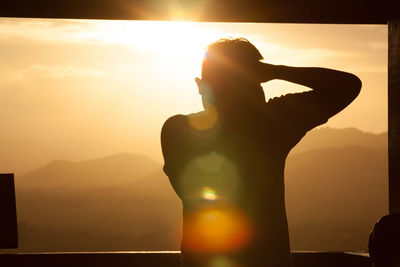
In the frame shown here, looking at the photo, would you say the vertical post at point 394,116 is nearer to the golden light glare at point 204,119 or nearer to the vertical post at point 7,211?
the golden light glare at point 204,119

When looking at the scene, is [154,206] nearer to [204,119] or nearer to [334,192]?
[334,192]

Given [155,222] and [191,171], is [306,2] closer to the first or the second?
[191,171]

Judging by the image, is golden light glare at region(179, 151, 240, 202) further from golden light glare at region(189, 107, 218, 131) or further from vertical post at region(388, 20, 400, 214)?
vertical post at region(388, 20, 400, 214)

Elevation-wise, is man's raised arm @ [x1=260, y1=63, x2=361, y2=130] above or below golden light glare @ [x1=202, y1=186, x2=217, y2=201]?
above

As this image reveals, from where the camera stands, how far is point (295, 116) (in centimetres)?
156

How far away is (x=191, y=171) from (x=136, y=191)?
125769 mm

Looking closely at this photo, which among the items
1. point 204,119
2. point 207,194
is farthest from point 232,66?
point 207,194

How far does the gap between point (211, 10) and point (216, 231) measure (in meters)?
2.23

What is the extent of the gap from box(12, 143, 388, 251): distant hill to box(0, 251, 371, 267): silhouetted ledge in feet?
224

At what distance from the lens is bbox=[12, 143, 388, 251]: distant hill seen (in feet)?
304

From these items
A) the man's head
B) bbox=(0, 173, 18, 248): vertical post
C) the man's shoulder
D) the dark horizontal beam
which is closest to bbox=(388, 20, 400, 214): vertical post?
the dark horizontal beam

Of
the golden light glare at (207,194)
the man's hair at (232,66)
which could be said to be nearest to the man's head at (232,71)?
the man's hair at (232,66)

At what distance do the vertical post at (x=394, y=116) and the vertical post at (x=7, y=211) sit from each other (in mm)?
2617

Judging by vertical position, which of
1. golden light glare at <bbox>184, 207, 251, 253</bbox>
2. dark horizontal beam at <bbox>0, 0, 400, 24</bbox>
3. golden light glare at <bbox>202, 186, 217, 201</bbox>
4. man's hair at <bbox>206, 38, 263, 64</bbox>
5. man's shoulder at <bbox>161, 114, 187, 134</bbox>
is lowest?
golden light glare at <bbox>184, 207, 251, 253</bbox>
